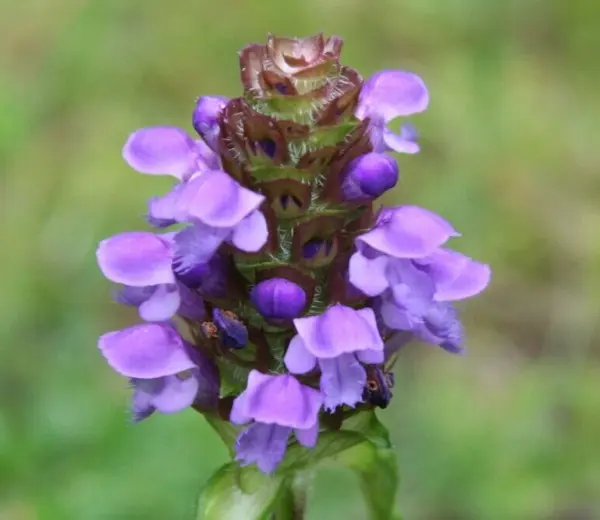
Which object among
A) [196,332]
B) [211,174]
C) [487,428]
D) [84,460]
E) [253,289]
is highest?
[211,174]

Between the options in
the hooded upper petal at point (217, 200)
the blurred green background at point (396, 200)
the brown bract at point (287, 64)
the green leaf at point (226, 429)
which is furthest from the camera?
the blurred green background at point (396, 200)

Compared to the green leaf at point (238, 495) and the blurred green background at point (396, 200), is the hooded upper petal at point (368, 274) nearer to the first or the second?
the green leaf at point (238, 495)

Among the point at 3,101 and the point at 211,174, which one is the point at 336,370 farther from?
the point at 3,101

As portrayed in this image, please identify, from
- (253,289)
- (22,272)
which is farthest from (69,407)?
(253,289)

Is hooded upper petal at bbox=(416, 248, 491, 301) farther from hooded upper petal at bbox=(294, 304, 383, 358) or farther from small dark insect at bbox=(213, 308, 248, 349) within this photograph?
small dark insect at bbox=(213, 308, 248, 349)

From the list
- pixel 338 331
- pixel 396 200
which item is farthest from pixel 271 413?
pixel 396 200

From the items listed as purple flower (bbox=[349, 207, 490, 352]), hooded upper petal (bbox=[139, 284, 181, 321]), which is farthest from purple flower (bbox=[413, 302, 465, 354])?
hooded upper petal (bbox=[139, 284, 181, 321])

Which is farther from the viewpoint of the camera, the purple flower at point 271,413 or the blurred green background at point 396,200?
the blurred green background at point 396,200

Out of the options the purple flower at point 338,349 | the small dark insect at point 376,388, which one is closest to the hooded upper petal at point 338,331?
the purple flower at point 338,349
